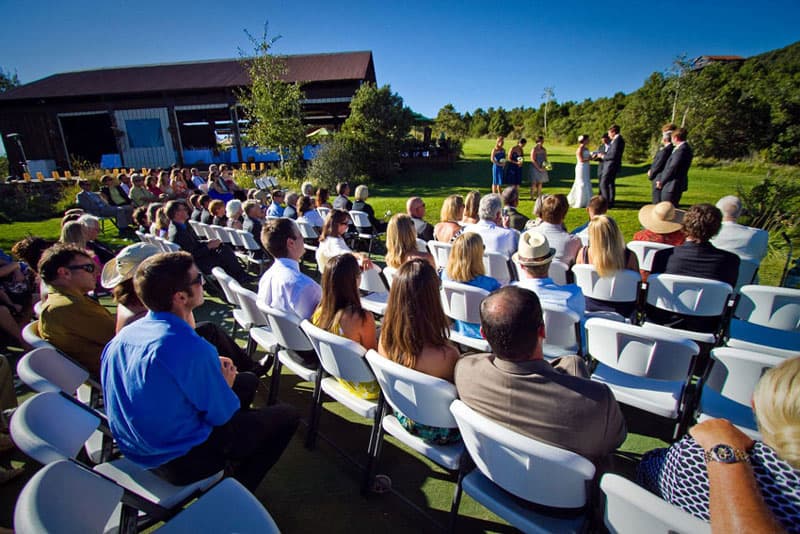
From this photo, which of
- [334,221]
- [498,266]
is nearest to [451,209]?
[498,266]

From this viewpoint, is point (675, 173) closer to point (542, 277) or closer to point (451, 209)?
point (451, 209)

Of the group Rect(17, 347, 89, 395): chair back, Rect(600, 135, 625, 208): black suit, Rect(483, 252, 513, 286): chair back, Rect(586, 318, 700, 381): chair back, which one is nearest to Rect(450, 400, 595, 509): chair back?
Rect(586, 318, 700, 381): chair back

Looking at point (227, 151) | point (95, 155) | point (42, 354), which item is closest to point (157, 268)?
point (42, 354)

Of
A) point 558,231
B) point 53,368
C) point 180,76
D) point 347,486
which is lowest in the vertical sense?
point 347,486

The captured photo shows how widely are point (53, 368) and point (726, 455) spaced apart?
3.12m

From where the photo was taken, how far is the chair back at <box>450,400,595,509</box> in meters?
1.26

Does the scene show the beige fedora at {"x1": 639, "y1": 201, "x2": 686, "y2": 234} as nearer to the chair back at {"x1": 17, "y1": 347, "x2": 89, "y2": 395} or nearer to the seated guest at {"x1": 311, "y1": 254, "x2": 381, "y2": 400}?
the seated guest at {"x1": 311, "y1": 254, "x2": 381, "y2": 400}

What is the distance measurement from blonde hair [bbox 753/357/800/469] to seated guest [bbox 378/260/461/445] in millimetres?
1253

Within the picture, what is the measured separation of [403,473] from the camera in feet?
8.32

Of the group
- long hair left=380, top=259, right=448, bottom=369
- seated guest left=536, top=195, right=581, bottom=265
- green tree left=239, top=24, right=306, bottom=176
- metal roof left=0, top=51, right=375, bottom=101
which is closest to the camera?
long hair left=380, top=259, right=448, bottom=369

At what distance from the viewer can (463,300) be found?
10.1 feet

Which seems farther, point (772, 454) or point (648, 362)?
point (648, 362)

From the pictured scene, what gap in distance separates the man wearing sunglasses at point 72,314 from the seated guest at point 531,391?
101 inches

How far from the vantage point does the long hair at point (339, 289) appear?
2.52 meters
